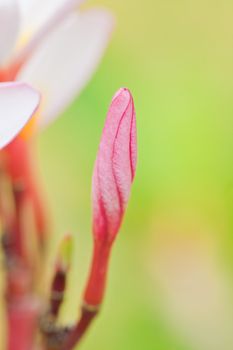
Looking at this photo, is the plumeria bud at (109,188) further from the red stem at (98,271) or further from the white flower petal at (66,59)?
the white flower petal at (66,59)

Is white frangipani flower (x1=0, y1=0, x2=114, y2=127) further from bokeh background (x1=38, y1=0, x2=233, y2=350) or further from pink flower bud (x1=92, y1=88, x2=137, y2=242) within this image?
bokeh background (x1=38, y1=0, x2=233, y2=350)

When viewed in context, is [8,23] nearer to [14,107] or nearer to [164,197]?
[14,107]

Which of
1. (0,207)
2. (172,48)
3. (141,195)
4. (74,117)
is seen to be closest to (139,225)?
(141,195)

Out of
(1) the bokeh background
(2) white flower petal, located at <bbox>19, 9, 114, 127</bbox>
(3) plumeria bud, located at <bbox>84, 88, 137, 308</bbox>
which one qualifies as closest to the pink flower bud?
(3) plumeria bud, located at <bbox>84, 88, 137, 308</bbox>

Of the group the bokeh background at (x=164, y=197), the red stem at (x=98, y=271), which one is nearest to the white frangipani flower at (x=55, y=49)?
the red stem at (x=98, y=271)

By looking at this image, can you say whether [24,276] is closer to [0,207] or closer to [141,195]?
[0,207]

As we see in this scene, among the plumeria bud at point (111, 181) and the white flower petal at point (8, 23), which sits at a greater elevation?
the white flower petal at point (8, 23)

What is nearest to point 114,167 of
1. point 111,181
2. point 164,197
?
point 111,181
